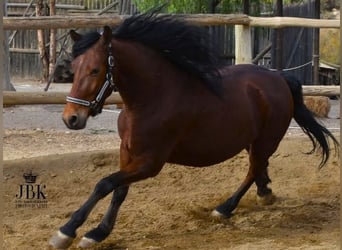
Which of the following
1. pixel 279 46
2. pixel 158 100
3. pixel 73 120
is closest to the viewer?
pixel 73 120

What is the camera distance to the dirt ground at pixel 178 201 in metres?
6.00

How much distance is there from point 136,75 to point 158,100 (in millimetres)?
237

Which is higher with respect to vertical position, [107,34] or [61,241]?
[107,34]

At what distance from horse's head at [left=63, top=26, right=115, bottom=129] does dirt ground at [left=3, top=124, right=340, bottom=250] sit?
3.42 feet

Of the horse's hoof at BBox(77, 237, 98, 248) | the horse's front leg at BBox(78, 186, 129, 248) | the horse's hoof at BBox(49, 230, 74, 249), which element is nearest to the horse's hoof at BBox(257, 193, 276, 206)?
the horse's front leg at BBox(78, 186, 129, 248)

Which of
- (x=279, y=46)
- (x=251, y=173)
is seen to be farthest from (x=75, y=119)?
(x=279, y=46)

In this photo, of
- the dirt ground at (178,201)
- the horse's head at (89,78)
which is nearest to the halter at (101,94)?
the horse's head at (89,78)

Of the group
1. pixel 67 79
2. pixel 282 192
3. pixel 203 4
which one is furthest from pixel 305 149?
pixel 67 79

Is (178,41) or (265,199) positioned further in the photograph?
(265,199)

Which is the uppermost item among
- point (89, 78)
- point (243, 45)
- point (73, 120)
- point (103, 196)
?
point (89, 78)

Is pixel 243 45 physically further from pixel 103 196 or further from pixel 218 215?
pixel 103 196

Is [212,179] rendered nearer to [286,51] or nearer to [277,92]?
[277,92]

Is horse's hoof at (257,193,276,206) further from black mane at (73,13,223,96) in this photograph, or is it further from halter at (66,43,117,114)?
halter at (66,43,117,114)

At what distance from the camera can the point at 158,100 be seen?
19.0ft
